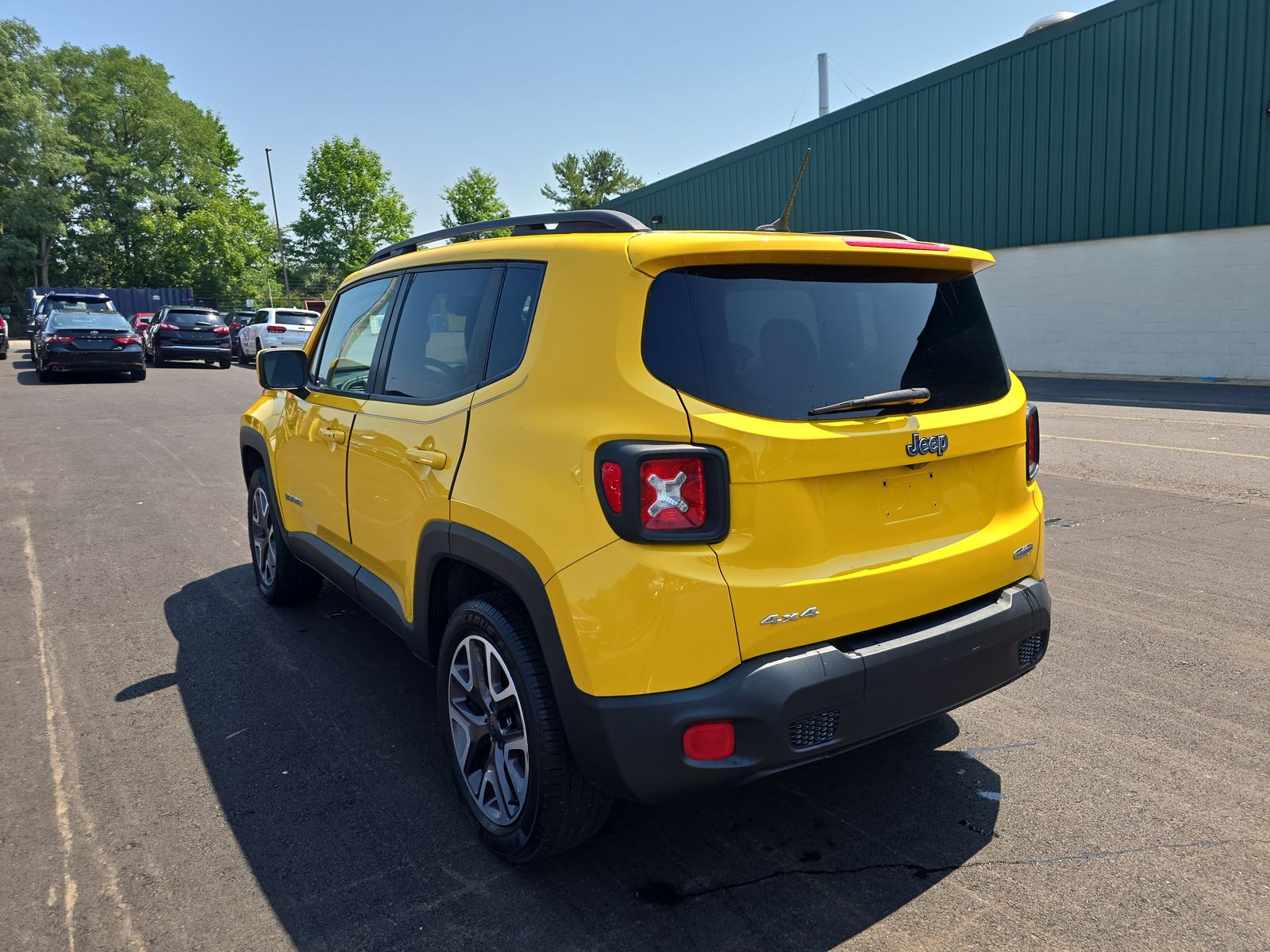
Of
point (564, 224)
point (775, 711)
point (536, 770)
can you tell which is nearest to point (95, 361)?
point (564, 224)

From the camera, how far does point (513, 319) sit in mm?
2990

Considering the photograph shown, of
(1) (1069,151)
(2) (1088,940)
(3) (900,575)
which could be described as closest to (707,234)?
(3) (900,575)

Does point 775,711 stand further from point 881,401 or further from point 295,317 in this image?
point 295,317

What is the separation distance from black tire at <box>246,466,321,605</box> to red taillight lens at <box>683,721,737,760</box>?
3.22 metres

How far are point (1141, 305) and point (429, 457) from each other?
2148cm

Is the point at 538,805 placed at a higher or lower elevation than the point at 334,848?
higher

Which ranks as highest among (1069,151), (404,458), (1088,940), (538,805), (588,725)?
(1069,151)

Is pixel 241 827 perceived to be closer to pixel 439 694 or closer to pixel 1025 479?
pixel 439 694

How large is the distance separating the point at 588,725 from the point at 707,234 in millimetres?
1398

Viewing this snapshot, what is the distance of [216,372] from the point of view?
81.1ft

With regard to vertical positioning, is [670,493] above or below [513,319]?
below

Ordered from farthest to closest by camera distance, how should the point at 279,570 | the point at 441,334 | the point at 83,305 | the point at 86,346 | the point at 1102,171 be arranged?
the point at 83,305 → the point at 1102,171 → the point at 86,346 → the point at 279,570 → the point at 441,334

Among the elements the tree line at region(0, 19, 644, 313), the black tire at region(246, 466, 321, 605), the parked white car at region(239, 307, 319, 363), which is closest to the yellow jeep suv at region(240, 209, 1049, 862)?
the black tire at region(246, 466, 321, 605)

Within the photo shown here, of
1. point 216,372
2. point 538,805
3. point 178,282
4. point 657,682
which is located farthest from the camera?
point 178,282
